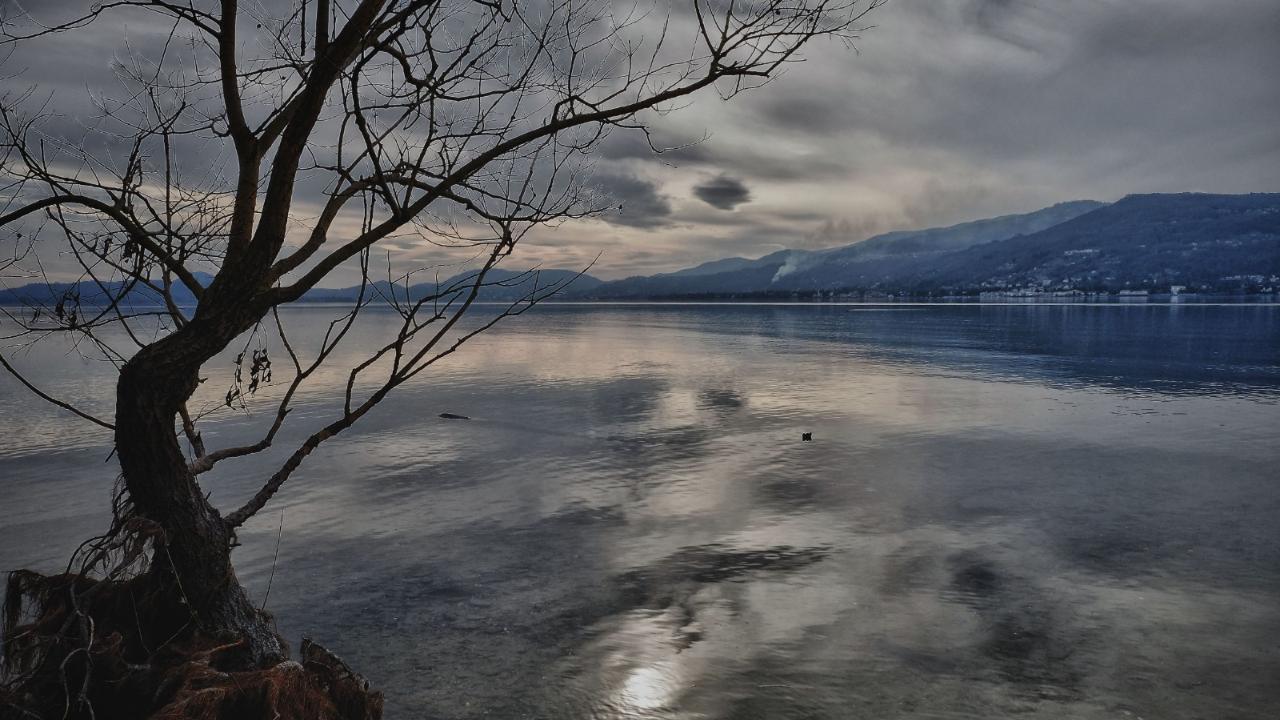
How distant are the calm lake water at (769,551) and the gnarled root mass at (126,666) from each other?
389cm

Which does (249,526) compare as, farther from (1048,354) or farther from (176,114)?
(1048,354)

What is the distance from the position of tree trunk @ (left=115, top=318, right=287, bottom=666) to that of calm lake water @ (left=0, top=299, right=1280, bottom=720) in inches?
146

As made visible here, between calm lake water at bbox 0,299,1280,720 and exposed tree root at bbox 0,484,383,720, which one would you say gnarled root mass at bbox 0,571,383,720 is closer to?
exposed tree root at bbox 0,484,383,720

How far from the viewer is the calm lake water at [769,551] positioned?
26.5 ft

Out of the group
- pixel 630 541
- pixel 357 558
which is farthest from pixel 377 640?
pixel 630 541

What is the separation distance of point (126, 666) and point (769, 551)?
9.93 meters

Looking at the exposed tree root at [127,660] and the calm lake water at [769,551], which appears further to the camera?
the calm lake water at [769,551]

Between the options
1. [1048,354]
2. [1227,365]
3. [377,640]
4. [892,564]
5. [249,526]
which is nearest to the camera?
[377,640]

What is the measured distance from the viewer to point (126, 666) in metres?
4.02

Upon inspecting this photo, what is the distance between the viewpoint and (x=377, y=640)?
9.33 meters


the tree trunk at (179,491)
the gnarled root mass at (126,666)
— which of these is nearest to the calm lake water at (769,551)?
the tree trunk at (179,491)

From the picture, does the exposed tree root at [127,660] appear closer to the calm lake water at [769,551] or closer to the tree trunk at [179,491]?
the tree trunk at [179,491]

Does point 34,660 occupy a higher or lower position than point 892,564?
higher

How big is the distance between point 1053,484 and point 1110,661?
9.29m
